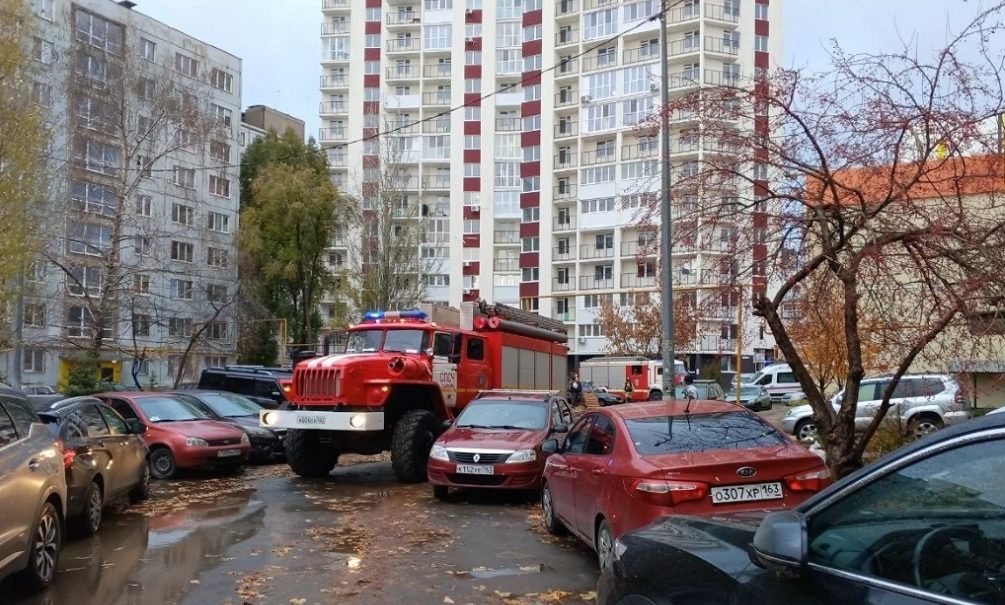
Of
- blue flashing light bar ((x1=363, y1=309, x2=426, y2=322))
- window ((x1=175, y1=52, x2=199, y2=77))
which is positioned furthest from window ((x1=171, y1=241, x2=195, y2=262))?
blue flashing light bar ((x1=363, y1=309, x2=426, y2=322))

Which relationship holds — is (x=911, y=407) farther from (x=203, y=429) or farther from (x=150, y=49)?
(x=150, y=49)

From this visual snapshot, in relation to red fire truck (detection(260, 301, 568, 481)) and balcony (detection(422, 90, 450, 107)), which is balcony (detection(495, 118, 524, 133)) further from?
red fire truck (detection(260, 301, 568, 481))

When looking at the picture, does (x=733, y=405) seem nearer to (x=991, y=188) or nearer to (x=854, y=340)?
(x=854, y=340)

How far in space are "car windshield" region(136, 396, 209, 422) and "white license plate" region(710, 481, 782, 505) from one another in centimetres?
1111

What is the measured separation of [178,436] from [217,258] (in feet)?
90.6

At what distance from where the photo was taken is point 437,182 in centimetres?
6950

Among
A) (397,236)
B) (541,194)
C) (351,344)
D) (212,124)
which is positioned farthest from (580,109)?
(351,344)

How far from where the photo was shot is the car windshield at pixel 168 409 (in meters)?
14.9

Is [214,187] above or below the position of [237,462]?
above

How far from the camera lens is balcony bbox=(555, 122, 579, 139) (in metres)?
64.4

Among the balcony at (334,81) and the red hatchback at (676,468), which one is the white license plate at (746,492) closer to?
the red hatchback at (676,468)

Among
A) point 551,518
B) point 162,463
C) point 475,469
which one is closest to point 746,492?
point 551,518

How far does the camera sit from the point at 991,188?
862 cm

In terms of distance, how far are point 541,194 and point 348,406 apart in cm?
5295
